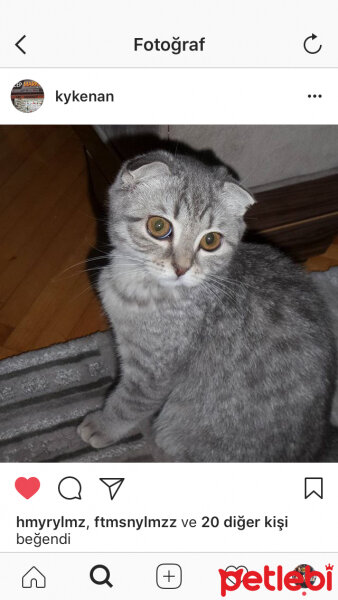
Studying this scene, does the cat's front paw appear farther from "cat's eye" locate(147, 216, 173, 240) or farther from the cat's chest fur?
"cat's eye" locate(147, 216, 173, 240)

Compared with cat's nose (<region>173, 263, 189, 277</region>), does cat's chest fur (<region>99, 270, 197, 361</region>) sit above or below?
below

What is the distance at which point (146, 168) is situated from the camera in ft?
3.47

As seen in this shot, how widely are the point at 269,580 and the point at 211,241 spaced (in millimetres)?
713

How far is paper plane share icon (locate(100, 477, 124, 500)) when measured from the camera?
977mm

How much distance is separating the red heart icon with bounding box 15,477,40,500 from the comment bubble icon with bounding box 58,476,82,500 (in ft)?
0.15

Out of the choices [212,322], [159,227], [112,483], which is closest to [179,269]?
[159,227]

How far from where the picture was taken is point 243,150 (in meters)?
1.58

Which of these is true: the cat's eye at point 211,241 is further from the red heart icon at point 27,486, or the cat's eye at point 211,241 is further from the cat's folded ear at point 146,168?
the red heart icon at point 27,486

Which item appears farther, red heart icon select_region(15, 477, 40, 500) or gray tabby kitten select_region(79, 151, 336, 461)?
gray tabby kitten select_region(79, 151, 336, 461)
